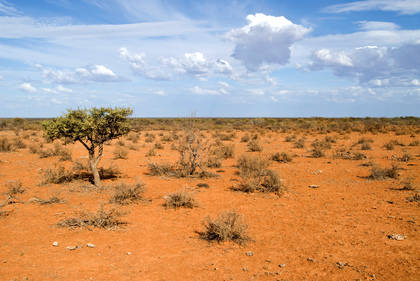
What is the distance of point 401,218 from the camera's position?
666 centimetres

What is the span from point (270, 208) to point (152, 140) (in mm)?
18448

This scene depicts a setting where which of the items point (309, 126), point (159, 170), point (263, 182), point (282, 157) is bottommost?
point (263, 182)

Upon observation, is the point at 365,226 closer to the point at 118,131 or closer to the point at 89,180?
the point at 118,131

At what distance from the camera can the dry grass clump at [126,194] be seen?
8.01 metres

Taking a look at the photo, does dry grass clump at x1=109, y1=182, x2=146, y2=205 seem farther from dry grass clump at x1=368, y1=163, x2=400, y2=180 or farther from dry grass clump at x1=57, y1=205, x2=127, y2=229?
dry grass clump at x1=368, y1=163, x2=400, y2=180

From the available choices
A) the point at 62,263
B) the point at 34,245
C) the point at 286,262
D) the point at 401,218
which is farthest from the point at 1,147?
the point at 401,218

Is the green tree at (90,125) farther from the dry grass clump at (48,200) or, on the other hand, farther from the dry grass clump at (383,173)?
the dry grass clump at (383,173)

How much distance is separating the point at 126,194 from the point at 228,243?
393 cm

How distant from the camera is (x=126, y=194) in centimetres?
820

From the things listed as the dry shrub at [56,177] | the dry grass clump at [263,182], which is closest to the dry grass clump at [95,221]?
the dry shrub at [56,177]

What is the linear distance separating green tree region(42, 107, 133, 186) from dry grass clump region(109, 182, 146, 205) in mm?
1861

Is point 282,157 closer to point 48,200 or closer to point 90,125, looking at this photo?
→ point 90,125

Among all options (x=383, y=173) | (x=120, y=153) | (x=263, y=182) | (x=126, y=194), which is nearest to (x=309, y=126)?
(x=383, y=173)

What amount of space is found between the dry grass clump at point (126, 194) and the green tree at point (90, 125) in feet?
6.10
